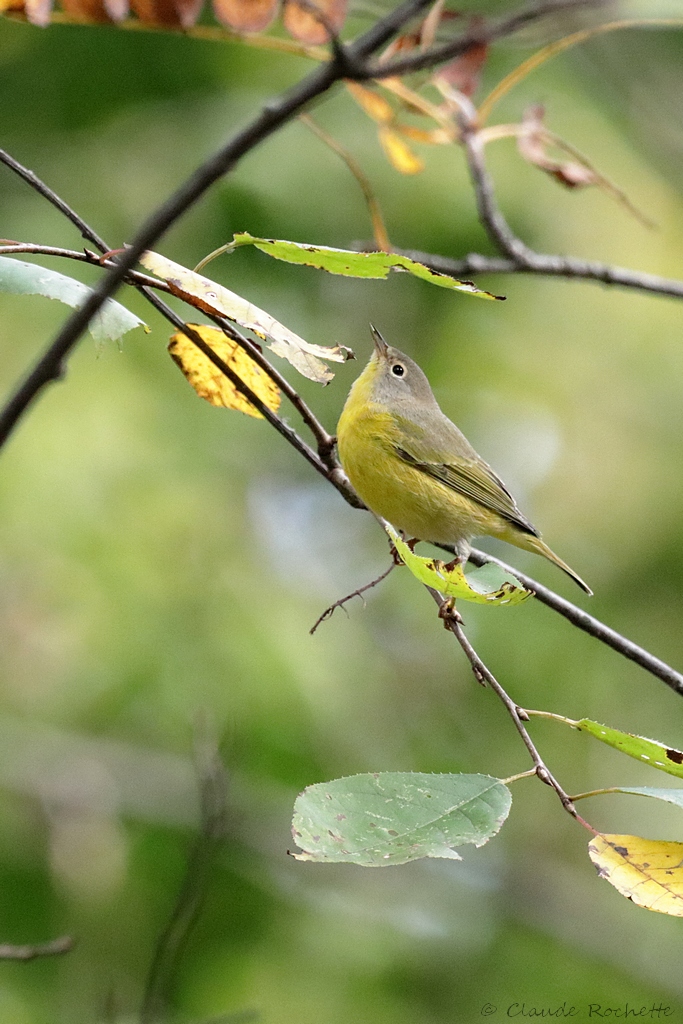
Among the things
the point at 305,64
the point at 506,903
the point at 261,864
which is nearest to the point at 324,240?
the point at 305,64

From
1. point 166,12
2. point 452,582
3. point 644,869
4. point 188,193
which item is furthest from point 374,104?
point 188,193

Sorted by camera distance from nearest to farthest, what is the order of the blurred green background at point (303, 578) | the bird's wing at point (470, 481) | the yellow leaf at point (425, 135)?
the yellow leaf at point (425, 135), the bird's wing at point (470, 481), the blurred green background at point (303, 578)

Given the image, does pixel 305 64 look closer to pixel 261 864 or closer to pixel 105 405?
pixel 105 405

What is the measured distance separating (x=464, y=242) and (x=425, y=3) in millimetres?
6017

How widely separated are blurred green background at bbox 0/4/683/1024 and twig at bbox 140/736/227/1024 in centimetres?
82

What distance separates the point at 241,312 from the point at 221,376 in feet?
1.41

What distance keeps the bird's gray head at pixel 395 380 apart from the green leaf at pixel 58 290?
8.80 ft

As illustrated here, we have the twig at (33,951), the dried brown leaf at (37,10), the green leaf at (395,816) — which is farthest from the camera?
the dried brown leaf at (37,10)

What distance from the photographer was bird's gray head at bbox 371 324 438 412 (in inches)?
181

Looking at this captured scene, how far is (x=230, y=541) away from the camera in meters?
6.39

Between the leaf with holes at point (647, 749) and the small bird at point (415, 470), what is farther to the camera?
the small bird at point (415, 470)

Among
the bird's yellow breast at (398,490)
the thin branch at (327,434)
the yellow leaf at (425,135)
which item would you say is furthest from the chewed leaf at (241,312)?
the bird's yellow breast at (398,490)

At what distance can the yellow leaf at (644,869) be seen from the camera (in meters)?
1.64

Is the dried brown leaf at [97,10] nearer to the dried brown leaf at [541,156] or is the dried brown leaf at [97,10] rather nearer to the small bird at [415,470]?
the dried brown leaf at [541,156]
